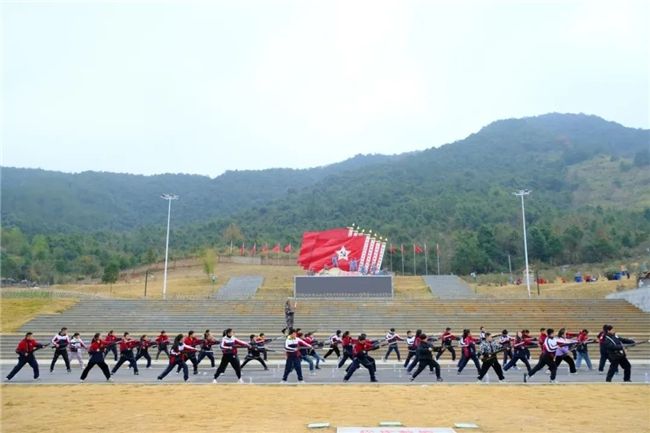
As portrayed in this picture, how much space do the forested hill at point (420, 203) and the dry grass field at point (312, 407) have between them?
5187cm

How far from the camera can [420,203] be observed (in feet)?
336

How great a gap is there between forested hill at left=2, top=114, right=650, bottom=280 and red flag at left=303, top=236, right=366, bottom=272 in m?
26.3

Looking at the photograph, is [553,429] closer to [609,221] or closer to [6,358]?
[6,358]

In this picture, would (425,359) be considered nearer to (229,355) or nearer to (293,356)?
(293,356)

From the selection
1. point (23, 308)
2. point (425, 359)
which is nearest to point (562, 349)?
point (425, 359)

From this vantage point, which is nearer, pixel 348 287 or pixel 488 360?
pixel 488 360

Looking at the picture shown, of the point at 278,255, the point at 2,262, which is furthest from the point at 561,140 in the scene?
the point at 2,262

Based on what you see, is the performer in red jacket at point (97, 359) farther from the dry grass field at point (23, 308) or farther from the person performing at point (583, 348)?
the dry grass field at point (23, 308)

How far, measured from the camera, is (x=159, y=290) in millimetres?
50812

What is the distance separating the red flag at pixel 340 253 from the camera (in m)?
40.0

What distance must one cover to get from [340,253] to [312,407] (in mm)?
29416

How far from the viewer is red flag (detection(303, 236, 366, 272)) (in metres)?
40.0

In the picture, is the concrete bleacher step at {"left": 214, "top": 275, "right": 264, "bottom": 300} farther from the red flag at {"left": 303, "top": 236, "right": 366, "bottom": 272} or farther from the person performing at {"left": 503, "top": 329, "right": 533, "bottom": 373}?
the person performing at {"left": 503, "top": 329, "right": 533, "bottom": 373}

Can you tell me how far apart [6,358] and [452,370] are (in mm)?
17484
